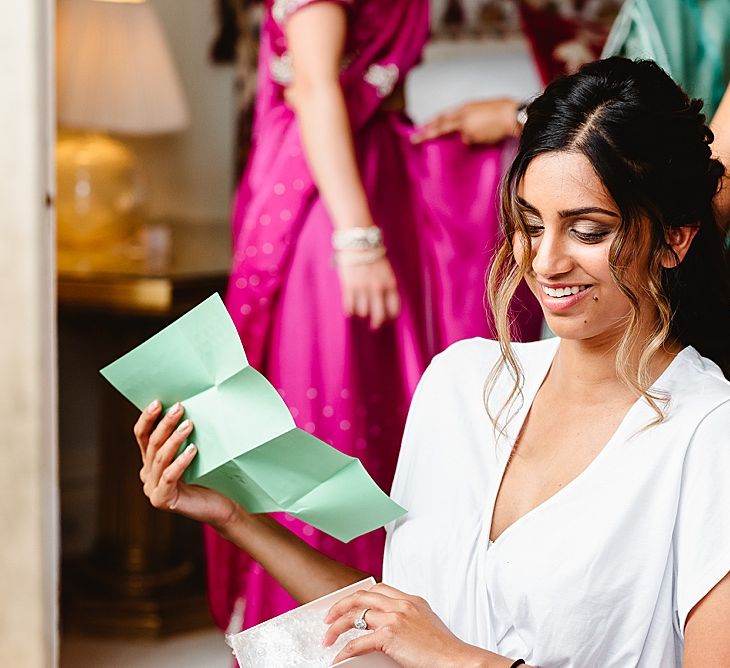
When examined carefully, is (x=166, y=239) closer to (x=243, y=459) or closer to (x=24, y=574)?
(x=24, y=574)

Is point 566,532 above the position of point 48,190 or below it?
below

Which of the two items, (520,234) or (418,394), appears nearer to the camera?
(520,234)

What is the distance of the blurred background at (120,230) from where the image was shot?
2082 mm

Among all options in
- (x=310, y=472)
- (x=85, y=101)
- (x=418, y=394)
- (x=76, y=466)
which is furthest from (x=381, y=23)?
(x=76, y=466)

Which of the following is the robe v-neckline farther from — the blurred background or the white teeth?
the blurred background

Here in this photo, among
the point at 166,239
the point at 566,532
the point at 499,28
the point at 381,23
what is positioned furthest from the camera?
the point at 499,28

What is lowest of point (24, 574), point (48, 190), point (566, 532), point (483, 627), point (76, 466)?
point (76, 466)

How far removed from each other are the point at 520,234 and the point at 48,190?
3.60ft

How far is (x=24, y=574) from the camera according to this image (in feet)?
6.95

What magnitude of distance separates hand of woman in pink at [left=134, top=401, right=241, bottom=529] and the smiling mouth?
0.41 m

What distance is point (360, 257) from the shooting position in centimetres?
199

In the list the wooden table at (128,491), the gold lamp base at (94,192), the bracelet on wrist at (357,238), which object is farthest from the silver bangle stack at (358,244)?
the gold lamp base at (94,192)

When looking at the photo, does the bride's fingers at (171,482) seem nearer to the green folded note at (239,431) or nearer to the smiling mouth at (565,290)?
the green folded note at (239,431)

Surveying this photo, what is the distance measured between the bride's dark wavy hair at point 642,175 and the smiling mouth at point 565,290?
0.04 metres
